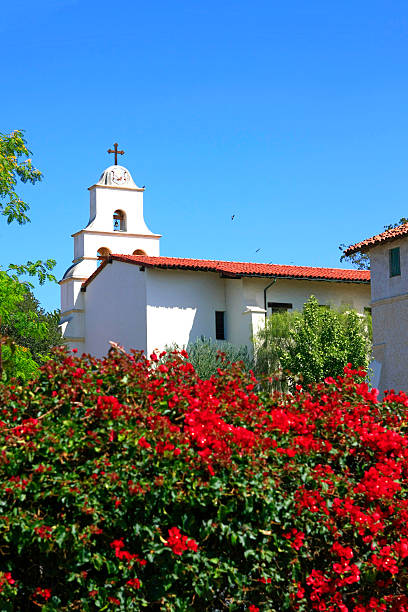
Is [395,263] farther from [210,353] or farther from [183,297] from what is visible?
[183,297]

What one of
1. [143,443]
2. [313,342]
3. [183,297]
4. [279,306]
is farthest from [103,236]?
[143,443]

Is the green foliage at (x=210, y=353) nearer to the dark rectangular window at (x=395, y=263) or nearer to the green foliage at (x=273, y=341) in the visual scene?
the green foliage at (x=273, y=341)

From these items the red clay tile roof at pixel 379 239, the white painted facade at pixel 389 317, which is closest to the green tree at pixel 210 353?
the white painted facade at pixel 389 317

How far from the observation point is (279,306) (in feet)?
121

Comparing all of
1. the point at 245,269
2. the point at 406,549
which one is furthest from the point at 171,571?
the point at 245,269

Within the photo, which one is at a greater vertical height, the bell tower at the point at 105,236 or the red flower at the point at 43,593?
the bell tower at the point at 105,236

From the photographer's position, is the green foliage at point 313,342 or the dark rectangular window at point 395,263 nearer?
the dark rectangular window at point 395,263

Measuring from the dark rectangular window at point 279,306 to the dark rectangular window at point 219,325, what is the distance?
7.45 feet

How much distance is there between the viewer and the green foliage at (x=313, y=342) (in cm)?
→ 3194

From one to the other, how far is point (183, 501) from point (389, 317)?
92.6 feet

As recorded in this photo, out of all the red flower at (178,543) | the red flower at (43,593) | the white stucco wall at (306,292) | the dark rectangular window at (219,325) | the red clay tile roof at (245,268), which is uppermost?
the red clay tile roof at (245,268)

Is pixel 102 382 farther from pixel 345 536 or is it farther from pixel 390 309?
pixel 390 309

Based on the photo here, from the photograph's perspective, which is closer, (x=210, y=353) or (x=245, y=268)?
(x=210, y=353)

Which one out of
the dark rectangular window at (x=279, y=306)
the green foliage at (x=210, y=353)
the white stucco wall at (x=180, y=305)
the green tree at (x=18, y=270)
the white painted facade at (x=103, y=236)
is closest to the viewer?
the green tree at (x=18, y=270)
